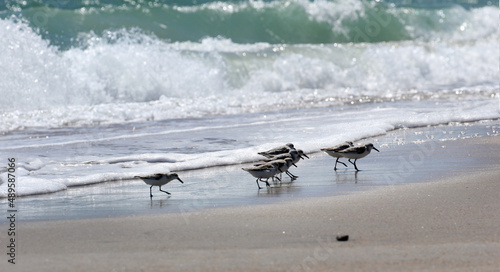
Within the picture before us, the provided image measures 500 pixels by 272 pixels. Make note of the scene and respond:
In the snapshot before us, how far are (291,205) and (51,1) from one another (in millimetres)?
20303

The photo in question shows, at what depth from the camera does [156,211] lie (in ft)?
20.4

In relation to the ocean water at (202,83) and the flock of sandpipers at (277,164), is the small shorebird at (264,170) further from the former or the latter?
the ocean water at (202,83)

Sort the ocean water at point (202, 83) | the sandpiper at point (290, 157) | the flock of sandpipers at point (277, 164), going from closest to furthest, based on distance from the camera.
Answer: the flock of sandpipers at point (277, 164), the sandpiper at point (290, 157), the ocean water at point (202, 83)

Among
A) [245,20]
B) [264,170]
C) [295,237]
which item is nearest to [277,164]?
[264,170]

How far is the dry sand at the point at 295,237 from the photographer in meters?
4.54

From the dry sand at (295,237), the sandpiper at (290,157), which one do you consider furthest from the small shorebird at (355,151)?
the dry sand at (295,237)

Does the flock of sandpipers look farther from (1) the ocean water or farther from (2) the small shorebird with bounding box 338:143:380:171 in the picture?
(1) the ocean water

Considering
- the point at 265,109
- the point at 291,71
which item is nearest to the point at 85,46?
the point at 291,71

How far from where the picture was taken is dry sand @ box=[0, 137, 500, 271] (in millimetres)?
4539

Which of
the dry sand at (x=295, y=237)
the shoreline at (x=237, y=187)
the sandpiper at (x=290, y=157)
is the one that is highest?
the sandpiper at (x=290, y=157)

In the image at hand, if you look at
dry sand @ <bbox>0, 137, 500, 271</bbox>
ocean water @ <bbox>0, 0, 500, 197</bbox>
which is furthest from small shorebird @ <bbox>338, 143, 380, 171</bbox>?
dry sand @ <bbox>0, 137, 500, 271</bbox>

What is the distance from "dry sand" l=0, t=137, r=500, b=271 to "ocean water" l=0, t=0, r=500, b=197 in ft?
5.93

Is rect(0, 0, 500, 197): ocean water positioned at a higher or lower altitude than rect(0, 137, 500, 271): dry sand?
higher

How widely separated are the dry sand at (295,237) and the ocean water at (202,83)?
1.81 metres
